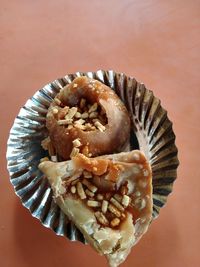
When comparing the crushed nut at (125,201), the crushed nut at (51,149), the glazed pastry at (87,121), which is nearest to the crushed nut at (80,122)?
the glazed pastry at (87,121)

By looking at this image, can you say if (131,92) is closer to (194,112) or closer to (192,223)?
(194,112)

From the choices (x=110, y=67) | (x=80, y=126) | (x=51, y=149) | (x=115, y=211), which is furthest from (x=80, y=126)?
(x=110, y=67)

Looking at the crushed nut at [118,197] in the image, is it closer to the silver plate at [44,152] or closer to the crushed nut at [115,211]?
the crushed nut at [115,211]

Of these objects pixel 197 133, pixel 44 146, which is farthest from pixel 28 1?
pixel 197 133

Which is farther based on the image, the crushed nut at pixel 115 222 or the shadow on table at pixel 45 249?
A: the shadow on table at pixel 45 249

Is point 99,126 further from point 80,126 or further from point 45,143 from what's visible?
point 45,143

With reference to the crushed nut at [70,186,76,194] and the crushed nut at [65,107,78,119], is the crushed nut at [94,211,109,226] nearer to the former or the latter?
the crushed nut at [70,186,76,194]
